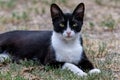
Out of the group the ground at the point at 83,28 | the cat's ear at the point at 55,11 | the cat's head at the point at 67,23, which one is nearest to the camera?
the ground at the point at 83,28

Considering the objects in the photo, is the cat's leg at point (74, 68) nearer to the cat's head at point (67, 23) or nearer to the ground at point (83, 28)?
the ground at point (83, 28)

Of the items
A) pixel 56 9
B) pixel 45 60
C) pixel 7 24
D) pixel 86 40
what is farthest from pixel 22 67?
pixel 7 24

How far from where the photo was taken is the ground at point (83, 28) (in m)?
6.73

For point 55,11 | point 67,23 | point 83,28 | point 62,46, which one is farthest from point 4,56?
point 83,28

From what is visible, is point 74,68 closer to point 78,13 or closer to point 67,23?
point 67,23

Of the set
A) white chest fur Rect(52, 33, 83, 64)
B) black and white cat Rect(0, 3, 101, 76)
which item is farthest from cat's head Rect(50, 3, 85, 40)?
white chest fur Rect(52, 33, 83, 64)

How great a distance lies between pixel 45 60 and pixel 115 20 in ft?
12.6

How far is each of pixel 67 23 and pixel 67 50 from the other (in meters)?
0.39

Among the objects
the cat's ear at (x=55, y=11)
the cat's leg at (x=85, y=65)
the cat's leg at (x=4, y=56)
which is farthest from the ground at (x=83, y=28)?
the cat's ear at (x=55, y=11)

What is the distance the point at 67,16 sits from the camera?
7.02 metres

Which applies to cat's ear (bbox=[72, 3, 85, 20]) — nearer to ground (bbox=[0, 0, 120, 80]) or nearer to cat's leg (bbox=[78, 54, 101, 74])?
cat's leg (bbox=[78, 54, 101, 74])

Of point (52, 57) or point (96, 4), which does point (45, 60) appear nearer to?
point (52, 57)

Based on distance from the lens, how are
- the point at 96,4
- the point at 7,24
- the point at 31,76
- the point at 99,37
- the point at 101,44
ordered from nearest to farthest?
the point at 31,76, the point at 101,44, the point at 99,37, the point at 7,24, the point at 96,4

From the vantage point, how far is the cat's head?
6938 mm
